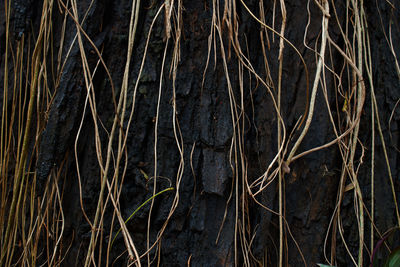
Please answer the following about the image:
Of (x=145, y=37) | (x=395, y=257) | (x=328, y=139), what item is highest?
(x=145, y=37)

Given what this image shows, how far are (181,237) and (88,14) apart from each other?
1.87ft

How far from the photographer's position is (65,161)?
0.88 meters

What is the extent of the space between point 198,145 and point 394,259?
521 mm

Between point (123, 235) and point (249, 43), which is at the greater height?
point (249, 43)

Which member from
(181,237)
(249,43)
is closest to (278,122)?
(249,43)

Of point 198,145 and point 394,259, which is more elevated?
point 198,145

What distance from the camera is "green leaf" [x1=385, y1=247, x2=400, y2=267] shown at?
0.83 m

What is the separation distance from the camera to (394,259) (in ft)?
2.74

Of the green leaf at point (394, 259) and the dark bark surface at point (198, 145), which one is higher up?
the dark bark surface at point (198, 145)

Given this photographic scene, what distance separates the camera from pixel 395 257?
0.84 m

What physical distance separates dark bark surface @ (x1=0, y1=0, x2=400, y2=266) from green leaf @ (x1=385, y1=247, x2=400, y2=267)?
82 millimetres

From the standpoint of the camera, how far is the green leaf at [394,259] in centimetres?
83

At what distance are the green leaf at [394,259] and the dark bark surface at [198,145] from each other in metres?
0.08

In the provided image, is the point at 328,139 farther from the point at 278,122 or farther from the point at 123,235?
the point at 123,235
